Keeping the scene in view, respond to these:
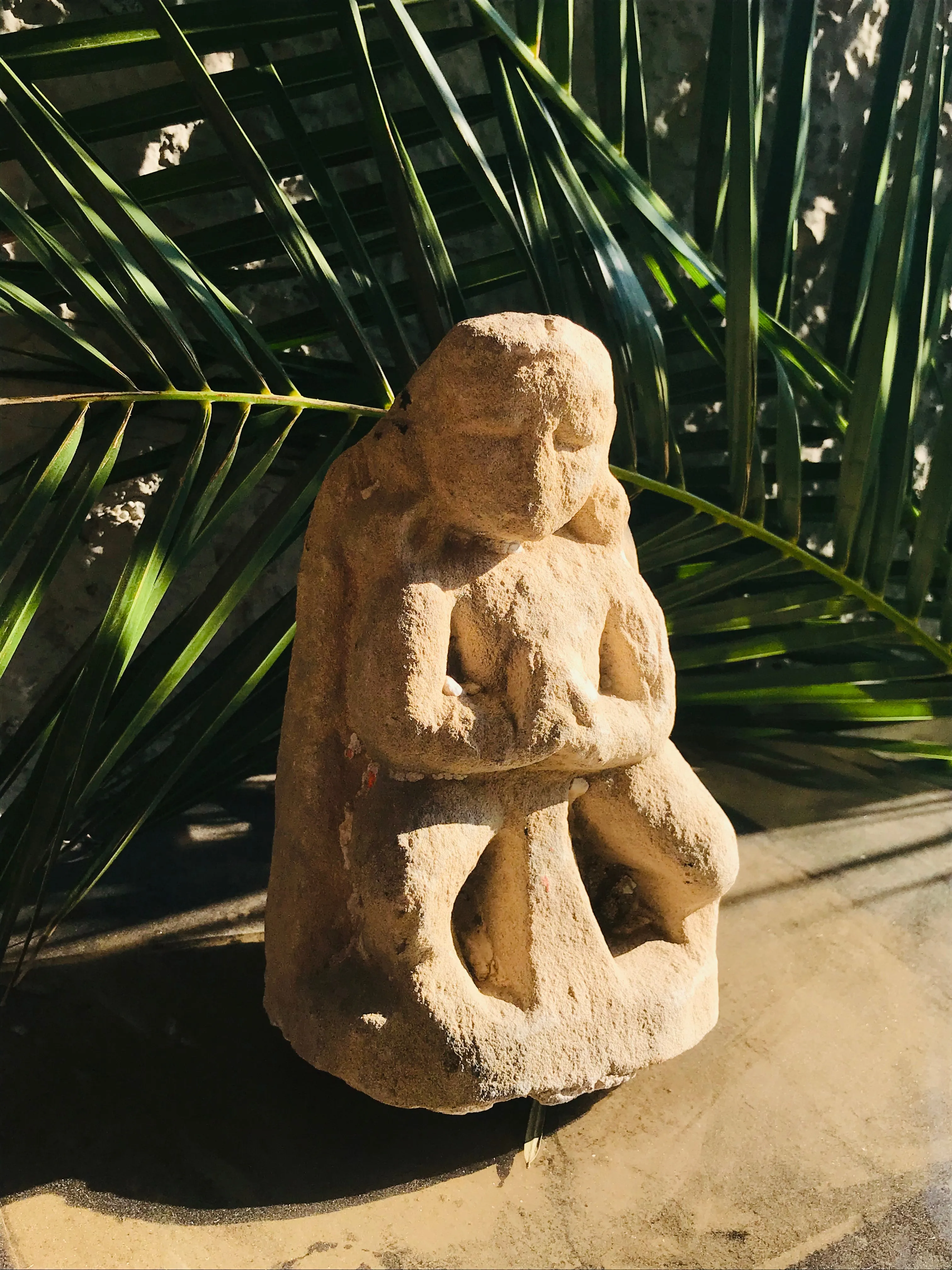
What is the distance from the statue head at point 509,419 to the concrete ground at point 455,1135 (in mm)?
891

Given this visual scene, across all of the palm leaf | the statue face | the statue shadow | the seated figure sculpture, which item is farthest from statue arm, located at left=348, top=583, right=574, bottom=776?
the statue shadow

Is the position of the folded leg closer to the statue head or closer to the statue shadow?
the statue shadow

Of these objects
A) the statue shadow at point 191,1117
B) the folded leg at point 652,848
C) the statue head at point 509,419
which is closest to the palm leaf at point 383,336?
the statue shadow at point 191,1117

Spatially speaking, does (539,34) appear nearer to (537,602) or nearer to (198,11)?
(198,11)

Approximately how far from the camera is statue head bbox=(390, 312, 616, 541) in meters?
1.50

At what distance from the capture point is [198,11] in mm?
1740

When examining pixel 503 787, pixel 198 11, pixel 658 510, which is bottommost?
pixel 503 787

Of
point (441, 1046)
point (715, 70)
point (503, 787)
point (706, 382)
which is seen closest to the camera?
point (441, 1046)

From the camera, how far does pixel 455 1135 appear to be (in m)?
1.74

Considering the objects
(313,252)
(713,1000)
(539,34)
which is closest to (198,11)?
(313,252)

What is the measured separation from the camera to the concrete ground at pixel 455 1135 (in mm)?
1561

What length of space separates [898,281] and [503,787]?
1.06m

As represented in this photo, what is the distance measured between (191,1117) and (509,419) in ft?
3.54

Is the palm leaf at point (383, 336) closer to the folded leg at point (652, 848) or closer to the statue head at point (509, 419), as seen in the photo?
the statue head at point (509, 419)
